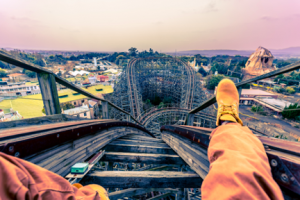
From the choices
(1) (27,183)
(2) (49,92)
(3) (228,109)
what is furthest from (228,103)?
(2) (49,92)

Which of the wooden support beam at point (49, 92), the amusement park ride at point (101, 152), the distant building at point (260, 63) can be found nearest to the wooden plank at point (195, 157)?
the amusement park ride at point (101, 152)

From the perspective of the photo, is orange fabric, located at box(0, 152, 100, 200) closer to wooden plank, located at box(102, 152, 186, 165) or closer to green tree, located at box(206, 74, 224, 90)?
wooden plank, located at box(102, 152, 186, 165)

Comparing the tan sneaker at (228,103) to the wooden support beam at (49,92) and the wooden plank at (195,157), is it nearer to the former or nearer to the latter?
the wooden plank at (195,157)

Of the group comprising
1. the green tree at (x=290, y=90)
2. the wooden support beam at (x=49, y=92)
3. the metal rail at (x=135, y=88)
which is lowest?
the green tree at (x=290, y=90)

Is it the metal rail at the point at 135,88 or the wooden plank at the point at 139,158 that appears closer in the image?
the wooden plank at the point at 139,158

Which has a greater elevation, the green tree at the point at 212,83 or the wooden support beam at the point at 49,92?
the wooden support beam at the point at 49,92

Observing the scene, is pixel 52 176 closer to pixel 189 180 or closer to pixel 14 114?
pixel 189 180
